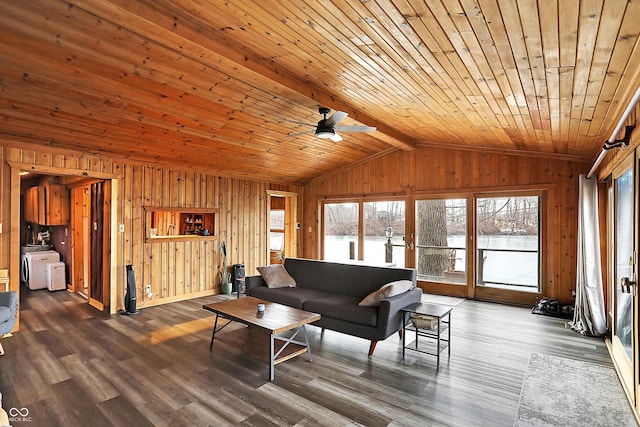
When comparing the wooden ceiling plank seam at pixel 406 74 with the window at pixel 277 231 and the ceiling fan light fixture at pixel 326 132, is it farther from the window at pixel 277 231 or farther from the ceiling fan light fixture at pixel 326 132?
the window at pixel 277 231

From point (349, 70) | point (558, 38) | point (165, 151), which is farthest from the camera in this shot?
point (165, 151)

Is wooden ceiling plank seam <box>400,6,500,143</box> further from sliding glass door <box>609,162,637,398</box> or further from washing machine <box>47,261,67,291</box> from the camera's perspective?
washing machine <box>47,261,67,291</box>

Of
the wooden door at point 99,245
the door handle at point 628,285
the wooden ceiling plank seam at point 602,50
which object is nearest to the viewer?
the wooden ceiling plank seam at point 602,50

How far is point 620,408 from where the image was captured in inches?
106

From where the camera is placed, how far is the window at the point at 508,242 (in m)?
5.98

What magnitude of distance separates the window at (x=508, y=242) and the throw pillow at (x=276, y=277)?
3.67 meters

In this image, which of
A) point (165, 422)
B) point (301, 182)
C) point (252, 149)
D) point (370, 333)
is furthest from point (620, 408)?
point (301, 182)

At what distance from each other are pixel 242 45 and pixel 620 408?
4.38m

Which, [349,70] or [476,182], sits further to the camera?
[476,182]

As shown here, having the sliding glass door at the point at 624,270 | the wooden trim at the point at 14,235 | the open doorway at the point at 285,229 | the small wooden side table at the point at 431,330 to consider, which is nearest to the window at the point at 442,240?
the sliding glass door at the point at 624,270

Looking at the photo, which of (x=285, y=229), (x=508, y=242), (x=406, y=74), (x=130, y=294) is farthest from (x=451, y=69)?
(x=285, y=229)

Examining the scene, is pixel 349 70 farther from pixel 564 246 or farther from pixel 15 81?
pixel 564 246

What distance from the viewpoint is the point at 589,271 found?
14.6 feet

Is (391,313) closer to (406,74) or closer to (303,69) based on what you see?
(406,74)
